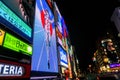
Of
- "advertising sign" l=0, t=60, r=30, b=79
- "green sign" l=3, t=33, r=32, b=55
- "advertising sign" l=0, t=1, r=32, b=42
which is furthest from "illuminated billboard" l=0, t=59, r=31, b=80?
"advertising sign" l=0, t=1, r=32, b=42

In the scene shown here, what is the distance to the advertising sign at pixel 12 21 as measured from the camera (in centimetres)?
272

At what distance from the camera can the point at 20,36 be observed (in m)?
3.29

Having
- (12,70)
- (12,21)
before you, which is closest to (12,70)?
(12,70)

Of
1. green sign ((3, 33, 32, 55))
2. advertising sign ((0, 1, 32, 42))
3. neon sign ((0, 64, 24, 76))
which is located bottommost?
neon sign ((0, 64, 24, 76))

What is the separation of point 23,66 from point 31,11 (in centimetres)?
169

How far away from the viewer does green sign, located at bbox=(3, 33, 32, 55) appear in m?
2.71

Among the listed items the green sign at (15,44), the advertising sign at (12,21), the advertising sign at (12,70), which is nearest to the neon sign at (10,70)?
the advertising sign at (12,70)

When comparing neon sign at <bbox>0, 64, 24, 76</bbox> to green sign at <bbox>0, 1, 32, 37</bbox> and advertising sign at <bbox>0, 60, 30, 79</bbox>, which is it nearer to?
advertising sign at <bbox>0, 60, 30, 79</bbox>

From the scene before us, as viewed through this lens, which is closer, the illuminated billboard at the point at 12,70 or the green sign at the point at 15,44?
the illuminated billboard at the point at 12,70

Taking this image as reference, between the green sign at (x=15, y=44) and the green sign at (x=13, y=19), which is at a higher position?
the green sign at (x=13, y=19)

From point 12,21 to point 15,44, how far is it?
43cm

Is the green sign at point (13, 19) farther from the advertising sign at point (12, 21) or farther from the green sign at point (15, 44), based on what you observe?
the green sign at point (15, 44)

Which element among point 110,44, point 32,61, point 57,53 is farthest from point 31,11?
point 110,44

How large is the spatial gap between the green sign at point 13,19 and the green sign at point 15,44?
28 centimetres
